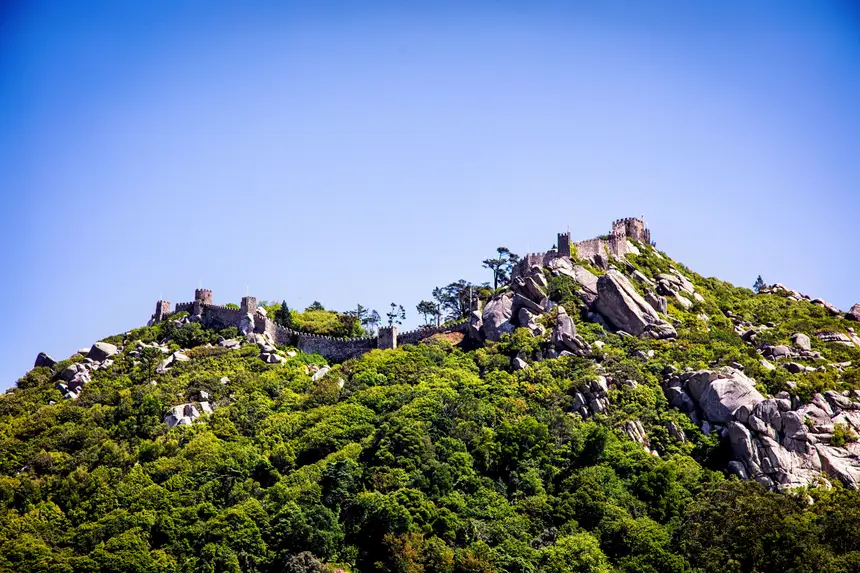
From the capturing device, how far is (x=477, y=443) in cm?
7531

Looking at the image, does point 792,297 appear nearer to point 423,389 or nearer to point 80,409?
point 423,389

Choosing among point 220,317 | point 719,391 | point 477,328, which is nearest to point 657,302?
point 477,328

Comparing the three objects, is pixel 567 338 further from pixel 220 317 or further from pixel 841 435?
pixel 220 317

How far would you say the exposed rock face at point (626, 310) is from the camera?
87125 millimetres

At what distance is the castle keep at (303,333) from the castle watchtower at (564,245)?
9999mm

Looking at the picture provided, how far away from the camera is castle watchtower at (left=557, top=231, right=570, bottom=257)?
97688 millimetres

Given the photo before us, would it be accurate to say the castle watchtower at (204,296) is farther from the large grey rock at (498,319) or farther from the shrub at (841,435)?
the shrub at (841,435)

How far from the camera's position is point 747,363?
80375 mm

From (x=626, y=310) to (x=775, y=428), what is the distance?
1896 cm

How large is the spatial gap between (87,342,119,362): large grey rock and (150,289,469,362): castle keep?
725 centimetres

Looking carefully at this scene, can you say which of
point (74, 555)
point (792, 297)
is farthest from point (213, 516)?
point (792, 297)

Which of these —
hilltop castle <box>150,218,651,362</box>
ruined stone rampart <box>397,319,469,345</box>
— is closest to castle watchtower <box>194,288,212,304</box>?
hilltop castle <box>150,218,651,362</box>

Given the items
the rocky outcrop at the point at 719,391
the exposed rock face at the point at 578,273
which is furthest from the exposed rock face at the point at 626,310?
the rocky outcrop at the point at 719,391

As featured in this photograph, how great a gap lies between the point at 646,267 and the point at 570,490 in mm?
33072
